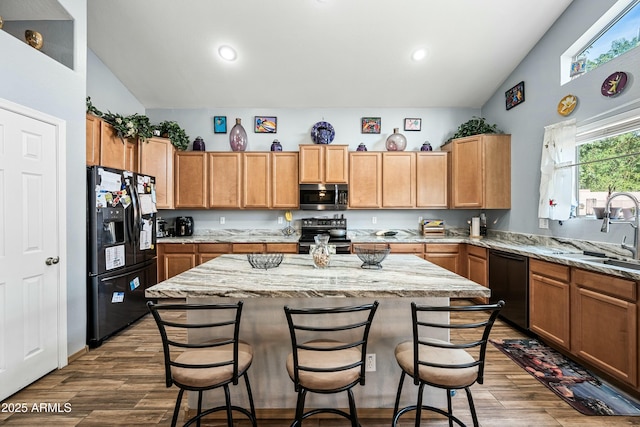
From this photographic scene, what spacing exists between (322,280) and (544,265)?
245cm

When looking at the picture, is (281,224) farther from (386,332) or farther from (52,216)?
(386,332)

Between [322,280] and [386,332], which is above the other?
[322,280]

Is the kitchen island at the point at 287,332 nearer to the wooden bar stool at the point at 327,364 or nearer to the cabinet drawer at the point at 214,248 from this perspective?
the wooden bar stool at the point at 327,364

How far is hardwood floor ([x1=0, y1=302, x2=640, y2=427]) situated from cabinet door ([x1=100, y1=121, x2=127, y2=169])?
214 cm

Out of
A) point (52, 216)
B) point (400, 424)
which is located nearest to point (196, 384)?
point (400, 424)

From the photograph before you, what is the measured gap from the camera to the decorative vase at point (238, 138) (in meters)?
4.77

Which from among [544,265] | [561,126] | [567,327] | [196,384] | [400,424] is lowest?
[400,424]

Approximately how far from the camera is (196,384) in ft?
4.73

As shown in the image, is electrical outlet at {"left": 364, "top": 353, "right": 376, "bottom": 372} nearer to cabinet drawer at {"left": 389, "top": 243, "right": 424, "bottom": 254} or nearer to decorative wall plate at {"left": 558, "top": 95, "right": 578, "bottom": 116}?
cabinet drawer at {"left": 389, "top": 243, "right": 424, "bottom": 254}

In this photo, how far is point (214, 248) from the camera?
14.4 feet

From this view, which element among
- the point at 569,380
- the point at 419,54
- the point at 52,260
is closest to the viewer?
the point at 569,380

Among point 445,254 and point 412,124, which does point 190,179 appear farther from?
point 445,254

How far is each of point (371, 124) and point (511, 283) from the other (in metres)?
3.08

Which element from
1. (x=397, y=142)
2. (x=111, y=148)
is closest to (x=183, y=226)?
(x=111, y=148)
